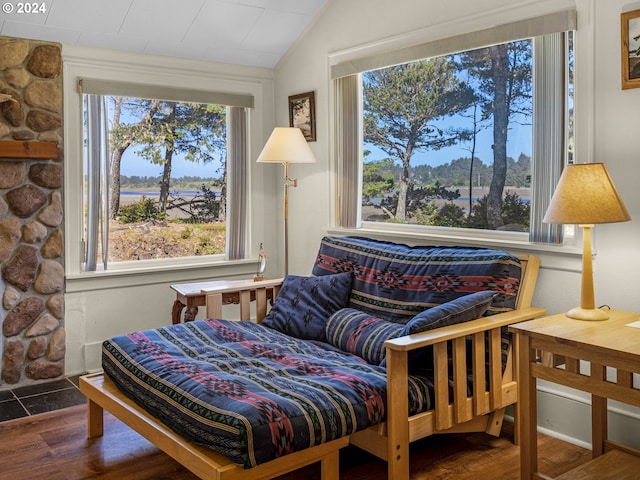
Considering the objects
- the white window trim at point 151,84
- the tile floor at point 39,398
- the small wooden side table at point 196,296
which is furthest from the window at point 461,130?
the tile floor at point 39,398

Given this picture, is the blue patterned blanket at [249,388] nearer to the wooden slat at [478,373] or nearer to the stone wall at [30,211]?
the wooden slat at [478,373]

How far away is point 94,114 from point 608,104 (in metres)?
2.94

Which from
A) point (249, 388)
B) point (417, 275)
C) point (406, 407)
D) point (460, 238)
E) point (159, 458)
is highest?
point (460, 238)

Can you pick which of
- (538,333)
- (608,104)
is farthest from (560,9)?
(538,333)

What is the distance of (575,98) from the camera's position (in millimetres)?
2830

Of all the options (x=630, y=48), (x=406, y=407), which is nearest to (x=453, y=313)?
(x=406, y=407)

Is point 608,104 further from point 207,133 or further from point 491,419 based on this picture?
point 207,133

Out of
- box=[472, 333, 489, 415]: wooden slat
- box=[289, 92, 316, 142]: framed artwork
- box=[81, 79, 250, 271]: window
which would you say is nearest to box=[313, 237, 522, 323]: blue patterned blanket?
box=[472, 333, 489, 415]: wooden slat

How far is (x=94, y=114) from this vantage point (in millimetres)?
3998

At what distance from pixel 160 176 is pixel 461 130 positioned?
2077 mm

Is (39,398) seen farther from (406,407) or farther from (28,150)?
(406,407)

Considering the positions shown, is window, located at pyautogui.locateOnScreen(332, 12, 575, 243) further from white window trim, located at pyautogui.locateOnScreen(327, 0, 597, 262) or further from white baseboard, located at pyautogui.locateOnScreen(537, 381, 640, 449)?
white baseboard, located at pyautogui.locateOnScreen(537, 381, 640, 449)

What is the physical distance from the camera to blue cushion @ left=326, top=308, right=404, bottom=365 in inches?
110

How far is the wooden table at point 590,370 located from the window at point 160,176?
8.87 feet
